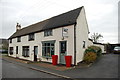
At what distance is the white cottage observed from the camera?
1189 centimetres

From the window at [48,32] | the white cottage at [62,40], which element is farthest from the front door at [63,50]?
the window at [48,32]

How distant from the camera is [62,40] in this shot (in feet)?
41.8

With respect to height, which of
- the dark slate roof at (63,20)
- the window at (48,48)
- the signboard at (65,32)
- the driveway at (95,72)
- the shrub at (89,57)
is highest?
the dark slate roof at (63,20)

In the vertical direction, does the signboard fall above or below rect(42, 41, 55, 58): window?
above

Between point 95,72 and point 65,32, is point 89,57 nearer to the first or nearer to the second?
point 95,72

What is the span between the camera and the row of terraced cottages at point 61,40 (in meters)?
11.9

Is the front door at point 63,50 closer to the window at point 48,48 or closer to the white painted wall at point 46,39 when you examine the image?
the white painted wall at point 46,39

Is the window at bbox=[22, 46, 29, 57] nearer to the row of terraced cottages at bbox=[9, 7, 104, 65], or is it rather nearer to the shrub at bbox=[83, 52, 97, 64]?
the row of terraced cottages at bbox=[9, 7, 104, 65]

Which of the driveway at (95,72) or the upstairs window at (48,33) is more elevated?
the upstairs window at (48,33)

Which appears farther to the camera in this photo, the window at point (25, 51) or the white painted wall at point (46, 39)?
the window at point (25, 51)

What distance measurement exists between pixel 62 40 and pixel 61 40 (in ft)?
0.54

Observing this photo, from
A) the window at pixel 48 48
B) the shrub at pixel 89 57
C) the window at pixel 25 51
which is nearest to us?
the shrub at pixel 89 57

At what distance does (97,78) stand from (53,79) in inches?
115

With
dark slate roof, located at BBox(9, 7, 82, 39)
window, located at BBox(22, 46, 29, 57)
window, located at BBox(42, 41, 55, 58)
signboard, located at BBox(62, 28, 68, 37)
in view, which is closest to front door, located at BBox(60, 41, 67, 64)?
signboard, located at BBox(62, 28, 68, 37)
